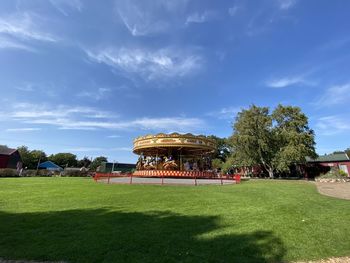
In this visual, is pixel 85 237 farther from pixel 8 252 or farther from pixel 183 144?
pixel 183 144

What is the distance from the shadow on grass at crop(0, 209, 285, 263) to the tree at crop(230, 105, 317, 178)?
33.5m

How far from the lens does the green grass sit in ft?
15.6

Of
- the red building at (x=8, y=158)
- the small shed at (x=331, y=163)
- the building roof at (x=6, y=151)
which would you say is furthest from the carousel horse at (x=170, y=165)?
the building roof at (x=6, y=151)

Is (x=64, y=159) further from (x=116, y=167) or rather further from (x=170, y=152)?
(x=170, y=152)

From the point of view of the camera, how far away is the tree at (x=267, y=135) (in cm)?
3767

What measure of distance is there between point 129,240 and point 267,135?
122ft

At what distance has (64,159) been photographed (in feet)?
357

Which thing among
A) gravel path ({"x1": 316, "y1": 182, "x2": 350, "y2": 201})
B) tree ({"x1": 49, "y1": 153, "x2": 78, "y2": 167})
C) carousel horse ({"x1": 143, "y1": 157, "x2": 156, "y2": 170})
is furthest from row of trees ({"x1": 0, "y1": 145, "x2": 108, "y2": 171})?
gravel path ({"x1": 316, "y1": 182, "x2": 350, "y2": 201})

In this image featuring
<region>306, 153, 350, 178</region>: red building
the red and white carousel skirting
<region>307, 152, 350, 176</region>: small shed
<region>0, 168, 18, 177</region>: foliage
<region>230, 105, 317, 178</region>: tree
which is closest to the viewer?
the red and white carousel skirting

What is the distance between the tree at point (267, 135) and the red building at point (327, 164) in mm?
10109

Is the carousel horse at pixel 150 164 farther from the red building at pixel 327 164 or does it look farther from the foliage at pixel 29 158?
the foliage at pixel 29 158

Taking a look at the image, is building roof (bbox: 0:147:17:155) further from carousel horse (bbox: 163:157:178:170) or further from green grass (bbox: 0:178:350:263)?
green grass (bbox: 0:178:350:263)

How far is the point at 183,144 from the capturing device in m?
27.9

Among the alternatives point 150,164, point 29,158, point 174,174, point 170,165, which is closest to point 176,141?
point 170,165
